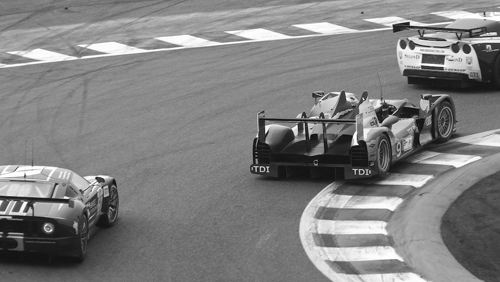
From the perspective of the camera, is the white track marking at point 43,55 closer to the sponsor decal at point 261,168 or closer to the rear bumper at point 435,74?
the rear bumper at point 435,74

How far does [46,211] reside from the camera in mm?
10727

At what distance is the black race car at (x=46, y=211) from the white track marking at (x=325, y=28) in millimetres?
14083

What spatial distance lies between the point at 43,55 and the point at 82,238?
13.6 meters

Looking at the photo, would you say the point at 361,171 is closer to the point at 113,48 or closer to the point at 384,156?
the point at 384,156

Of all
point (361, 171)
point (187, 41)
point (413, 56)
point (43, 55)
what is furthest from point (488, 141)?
point (43, 55)

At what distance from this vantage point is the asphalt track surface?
11.2 m

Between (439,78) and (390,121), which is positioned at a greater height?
(390,121)

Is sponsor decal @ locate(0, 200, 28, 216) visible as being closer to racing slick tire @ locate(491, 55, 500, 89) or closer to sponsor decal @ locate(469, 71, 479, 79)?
sponsor decal @ locate(469, 71, 479, 79)

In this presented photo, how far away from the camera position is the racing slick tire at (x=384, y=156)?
45.3 ft

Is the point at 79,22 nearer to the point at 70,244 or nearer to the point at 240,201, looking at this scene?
the point at 240,201

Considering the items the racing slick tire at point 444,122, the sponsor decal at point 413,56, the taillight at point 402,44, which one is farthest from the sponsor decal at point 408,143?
the taillight at point 402,44

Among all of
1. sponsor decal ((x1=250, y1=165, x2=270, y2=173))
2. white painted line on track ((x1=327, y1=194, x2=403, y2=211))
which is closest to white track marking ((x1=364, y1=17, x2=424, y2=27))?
sponsor decal ((x1=250, y1=165, x2=270, y2=173))

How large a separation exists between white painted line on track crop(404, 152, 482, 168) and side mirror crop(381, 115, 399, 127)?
2.11ft

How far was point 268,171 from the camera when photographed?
1416 cm
